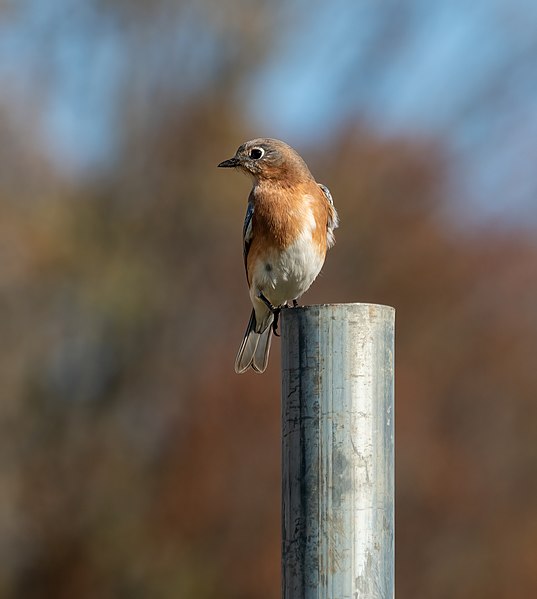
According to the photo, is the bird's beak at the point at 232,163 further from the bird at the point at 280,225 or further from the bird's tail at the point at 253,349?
the bird's tail at the point at 253,349

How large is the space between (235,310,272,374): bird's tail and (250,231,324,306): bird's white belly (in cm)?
53

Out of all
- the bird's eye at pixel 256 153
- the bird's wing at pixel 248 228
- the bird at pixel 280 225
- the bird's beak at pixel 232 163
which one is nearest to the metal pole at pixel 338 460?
the bird at pixel 280 225

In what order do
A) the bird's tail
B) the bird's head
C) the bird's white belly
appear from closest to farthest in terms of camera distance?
the bird's white belly, the bird's head, the bird's tail

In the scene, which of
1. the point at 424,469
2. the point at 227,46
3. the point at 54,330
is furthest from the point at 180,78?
the point at 424,469

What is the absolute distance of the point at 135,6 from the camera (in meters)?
18.5

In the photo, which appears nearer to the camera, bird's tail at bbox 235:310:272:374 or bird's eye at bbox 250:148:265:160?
bird's eye at bbox 250:148:265:160

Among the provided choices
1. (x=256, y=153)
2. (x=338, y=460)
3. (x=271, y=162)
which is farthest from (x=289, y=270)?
(x=338, y=460)

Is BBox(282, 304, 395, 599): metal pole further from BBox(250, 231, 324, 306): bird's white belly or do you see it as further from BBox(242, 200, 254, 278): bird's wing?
BBox(242, 200, 254, 278): bird's wing

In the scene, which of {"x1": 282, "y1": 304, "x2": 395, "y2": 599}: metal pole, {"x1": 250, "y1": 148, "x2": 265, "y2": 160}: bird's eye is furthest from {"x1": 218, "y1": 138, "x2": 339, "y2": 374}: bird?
{"x1": 282, "y1": 304, "x2": 395, "y2": 599}: metal pole

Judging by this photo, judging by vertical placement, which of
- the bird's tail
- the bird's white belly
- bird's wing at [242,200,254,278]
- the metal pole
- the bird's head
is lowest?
the metal pole

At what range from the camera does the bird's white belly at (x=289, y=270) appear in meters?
6.71

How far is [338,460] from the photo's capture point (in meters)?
3.57

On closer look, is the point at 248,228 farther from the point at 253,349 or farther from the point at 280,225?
the point at 253,349

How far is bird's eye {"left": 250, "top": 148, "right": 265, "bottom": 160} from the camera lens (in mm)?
7195
